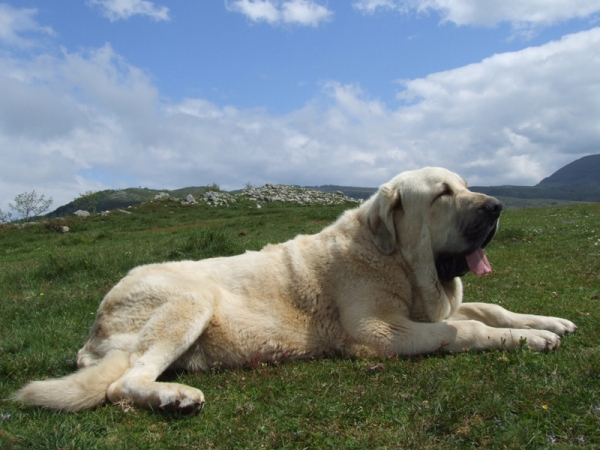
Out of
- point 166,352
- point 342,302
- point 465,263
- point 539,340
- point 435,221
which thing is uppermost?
point 435,221

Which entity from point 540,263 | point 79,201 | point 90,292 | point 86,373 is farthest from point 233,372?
point 79,201

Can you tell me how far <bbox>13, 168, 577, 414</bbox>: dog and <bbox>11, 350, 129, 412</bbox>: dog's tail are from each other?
4cm

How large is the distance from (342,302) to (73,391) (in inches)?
99.8

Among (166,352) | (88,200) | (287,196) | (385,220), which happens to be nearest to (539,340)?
(385,220)

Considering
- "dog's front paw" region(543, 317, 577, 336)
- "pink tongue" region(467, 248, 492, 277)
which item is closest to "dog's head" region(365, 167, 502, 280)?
"pink tongue" region(467, 248, 492, 277)

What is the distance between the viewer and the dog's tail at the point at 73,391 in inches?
146

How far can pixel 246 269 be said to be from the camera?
521cm

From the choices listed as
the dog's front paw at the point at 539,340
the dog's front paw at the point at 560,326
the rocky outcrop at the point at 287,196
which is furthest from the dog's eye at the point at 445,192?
the rocky outcrop at the point at 287,196

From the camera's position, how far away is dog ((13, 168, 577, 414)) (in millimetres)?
4371

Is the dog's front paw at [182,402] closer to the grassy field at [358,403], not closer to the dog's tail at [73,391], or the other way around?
the grassy field at [358,403]

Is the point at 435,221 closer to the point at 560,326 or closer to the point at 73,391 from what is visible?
the point at 560,326

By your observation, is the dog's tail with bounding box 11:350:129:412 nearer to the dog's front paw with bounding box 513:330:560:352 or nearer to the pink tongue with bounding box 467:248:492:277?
the pink tongue with bounding box 467:248:492:277

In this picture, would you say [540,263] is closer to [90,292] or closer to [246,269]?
[246,269]

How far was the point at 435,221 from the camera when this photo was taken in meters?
4.78
